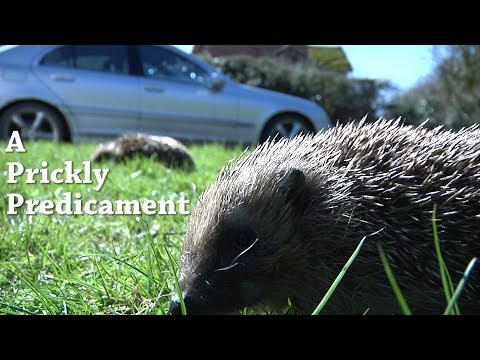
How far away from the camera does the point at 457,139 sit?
2230 mm

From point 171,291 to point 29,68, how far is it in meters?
6.52

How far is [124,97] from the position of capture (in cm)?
778

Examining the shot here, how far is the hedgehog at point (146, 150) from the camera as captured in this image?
610 cm

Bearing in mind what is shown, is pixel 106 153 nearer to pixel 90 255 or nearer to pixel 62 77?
pixel 62 77

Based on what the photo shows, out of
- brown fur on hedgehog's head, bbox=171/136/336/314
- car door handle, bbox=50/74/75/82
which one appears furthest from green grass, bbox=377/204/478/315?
car door handle, bbox=50/74/75/82

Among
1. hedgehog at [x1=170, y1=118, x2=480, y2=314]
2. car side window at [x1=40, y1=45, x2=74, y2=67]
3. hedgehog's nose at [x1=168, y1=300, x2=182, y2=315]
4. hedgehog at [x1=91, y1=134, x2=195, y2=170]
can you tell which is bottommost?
hedgehog's nose at [x1=168, y1=300, x2=182, y2=315]

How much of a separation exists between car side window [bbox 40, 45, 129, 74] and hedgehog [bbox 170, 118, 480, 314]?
20.4ft

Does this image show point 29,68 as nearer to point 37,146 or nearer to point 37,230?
point 37,146

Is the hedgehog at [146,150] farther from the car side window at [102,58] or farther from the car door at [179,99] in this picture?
the car side window at [102,58]

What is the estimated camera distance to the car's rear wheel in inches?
296

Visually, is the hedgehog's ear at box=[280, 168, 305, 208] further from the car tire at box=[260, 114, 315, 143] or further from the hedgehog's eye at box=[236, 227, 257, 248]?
the car tire at box=[260, 114, 315, 143]

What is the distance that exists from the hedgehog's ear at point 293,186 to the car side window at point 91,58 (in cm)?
623

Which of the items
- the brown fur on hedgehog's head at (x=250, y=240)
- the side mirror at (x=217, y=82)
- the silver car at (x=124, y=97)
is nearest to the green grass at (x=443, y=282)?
the brown fur on hedgehog's head at (x=250, y=240)

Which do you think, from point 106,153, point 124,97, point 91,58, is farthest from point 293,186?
point 91,58
